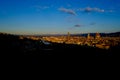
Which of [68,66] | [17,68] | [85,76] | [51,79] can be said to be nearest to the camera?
[51,79]

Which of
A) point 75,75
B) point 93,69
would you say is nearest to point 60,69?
point 75,75

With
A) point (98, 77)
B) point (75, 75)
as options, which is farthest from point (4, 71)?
point (98, 77)

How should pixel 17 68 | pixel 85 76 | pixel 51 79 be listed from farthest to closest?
pixel 17 68
pixel 85 76
pixel 51 79

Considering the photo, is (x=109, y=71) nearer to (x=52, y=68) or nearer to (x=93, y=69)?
(x=93, y=69)

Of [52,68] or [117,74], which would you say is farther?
[52,68]

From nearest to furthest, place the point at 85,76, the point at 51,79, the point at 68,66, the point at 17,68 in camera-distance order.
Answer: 1. the point at 51,79
2. the point at 85,76
3. the point at 17,68
4. the point at 68,66

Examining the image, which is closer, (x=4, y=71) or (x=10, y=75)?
(x=10, y=75)

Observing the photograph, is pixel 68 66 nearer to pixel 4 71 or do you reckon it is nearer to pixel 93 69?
pixel 93 69

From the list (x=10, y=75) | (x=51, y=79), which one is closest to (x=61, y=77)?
(x=51, y=79)
